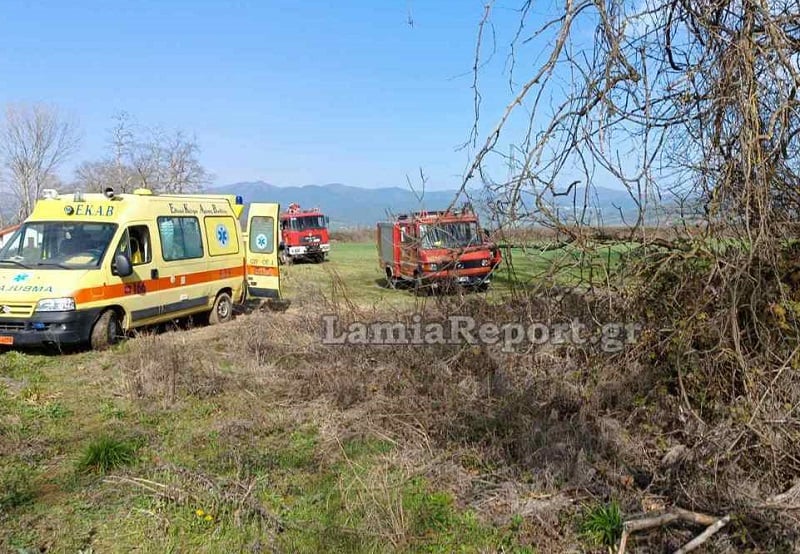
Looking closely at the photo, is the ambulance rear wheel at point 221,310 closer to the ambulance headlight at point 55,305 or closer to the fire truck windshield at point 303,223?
the ambulance headlight at point 55,305

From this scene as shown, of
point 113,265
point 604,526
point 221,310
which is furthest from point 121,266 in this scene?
point 604,526

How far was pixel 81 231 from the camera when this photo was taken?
→ 877 cm

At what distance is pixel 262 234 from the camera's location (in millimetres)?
11500

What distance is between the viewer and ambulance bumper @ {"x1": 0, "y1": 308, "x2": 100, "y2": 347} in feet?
25.8

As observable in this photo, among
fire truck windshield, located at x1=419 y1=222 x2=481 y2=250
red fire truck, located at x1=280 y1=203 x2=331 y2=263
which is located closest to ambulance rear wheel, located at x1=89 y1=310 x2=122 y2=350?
fire truck windshield, located at x1=419 y1=222 x2=481 y2=250

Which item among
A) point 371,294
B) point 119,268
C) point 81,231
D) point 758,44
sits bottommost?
point 371,294

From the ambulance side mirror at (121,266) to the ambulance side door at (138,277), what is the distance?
0.45 ft

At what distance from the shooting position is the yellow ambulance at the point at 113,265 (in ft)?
26.0

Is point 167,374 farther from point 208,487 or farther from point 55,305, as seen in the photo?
point 208,487

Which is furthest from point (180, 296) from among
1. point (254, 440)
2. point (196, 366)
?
point (254, 440)

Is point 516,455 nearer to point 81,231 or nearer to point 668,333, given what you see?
point 668,333

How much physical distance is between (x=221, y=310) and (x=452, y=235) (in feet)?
25.0

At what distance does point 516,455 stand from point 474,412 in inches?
31.9

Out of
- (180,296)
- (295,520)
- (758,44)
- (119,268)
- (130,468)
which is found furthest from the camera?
(180,296)
